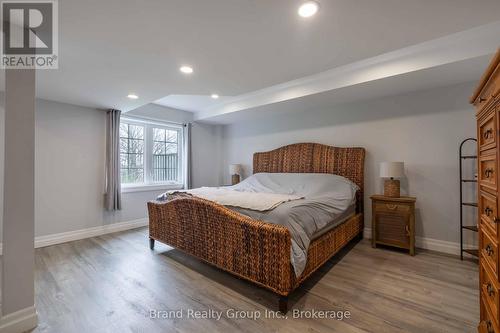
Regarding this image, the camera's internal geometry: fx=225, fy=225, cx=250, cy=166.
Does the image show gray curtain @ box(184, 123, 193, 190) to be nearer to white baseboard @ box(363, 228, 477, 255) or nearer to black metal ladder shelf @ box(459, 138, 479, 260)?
white baseboard @ box(363, 228, 477, 255)

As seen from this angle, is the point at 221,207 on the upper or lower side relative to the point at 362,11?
lower

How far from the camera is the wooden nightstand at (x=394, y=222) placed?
9.11ft

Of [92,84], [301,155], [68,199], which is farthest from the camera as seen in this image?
[301,155]

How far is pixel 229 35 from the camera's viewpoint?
184 cm

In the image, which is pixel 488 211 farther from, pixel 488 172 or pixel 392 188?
pixel 392 188

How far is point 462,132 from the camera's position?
2746mm

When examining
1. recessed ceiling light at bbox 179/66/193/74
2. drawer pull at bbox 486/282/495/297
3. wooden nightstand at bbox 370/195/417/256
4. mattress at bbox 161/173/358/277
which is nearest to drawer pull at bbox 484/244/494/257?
drawer pull at bbox 486/282/495/297

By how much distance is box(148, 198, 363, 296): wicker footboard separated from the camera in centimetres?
177

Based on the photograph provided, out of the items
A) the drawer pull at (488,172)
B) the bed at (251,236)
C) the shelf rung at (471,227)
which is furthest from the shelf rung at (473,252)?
the drawer pull at (488,172)

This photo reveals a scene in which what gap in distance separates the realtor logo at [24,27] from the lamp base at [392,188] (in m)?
3.75

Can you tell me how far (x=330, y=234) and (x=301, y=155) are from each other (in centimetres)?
185

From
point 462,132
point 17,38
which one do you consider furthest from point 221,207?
point 462,132

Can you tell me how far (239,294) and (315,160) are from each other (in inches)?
99.7

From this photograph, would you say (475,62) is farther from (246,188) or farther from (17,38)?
(17,38)
